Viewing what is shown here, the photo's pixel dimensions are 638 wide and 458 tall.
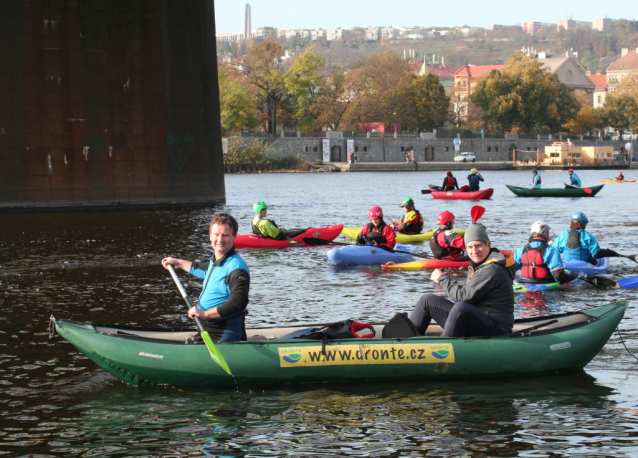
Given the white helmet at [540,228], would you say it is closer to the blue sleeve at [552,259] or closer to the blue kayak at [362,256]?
the blue sleeve at [552,259]

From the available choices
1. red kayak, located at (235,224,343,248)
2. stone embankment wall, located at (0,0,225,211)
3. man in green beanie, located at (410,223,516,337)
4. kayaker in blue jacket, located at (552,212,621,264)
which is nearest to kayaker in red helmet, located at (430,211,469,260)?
kayaker in blue jacket, located at (552,212,621,264)

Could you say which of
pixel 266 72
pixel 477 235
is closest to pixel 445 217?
pixel 477 235

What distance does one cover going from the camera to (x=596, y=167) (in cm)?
9594

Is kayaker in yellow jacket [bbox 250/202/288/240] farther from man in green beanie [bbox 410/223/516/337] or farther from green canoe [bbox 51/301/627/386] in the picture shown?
man in green beanie [bbox 410/223/516/337]

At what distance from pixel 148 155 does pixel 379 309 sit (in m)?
21.6

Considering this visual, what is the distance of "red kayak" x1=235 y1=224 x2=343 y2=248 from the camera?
20766 mm

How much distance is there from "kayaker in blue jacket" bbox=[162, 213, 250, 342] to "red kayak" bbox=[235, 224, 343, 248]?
483 inches

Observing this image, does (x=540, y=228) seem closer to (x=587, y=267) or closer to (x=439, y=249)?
(x=587, y=267)

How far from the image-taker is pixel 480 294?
811 cm

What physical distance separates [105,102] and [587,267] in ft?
73.2

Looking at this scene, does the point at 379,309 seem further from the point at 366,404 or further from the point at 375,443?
the point at 375,443

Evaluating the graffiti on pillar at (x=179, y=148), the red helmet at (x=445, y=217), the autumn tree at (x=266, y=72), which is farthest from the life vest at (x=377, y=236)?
the autumn tree at (x=266, y=72)

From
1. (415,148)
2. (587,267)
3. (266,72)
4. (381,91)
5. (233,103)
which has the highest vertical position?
(266,72)

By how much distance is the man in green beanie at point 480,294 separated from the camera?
26.0 ft
